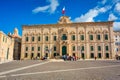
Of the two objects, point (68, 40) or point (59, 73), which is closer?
point (59, 73)

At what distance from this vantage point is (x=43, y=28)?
49.4 m

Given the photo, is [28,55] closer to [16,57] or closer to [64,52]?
[16,57]

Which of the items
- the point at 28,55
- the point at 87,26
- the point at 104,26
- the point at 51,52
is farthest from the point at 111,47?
the point at 28,55

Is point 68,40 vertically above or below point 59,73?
above

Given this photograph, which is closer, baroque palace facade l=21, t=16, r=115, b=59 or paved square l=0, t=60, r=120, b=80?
paved square l=0, t=60, r=120, b=80

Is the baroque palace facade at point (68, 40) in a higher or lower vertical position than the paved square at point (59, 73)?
higher

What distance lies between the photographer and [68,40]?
46.5 m

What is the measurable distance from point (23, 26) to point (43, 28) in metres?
7.74

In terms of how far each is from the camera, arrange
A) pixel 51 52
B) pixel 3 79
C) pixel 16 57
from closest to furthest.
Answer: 1. pixel 3 79
2. pixel 51 52
3. pixel 16 57

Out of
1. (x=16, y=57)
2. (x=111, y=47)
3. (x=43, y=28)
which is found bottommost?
(x=16, y=57)

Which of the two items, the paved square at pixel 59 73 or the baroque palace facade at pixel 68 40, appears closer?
the paved square at pixel 59 73

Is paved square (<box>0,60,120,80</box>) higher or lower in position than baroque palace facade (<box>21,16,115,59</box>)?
lower

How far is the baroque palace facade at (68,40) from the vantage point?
44938 mm

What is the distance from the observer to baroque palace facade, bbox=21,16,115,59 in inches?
1769
